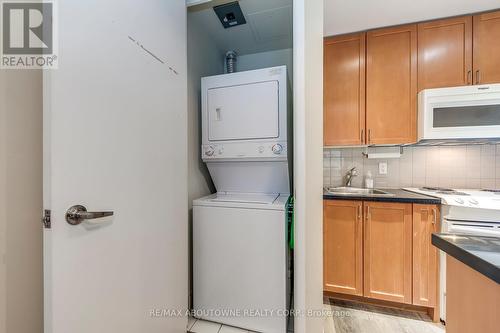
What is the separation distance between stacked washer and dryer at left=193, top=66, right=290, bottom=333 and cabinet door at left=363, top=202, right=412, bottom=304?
802 mm

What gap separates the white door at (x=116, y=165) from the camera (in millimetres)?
683

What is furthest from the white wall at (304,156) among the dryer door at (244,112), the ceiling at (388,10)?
the ceiling at (388,10)

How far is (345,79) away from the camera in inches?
82.1

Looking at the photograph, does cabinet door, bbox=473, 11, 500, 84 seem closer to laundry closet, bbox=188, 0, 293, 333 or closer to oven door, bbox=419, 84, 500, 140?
oven door, bbox=419, 84, 500, 140

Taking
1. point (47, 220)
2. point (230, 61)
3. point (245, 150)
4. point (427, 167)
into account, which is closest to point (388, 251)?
point (427, 167)

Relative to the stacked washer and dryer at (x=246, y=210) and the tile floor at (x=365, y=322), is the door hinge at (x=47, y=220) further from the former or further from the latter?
the tile floor at (x=365, y=322)

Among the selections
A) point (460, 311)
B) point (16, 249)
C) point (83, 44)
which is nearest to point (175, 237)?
point (16, 249)

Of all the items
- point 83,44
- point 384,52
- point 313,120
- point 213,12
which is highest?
point 213,12

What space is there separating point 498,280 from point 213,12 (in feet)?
6.69

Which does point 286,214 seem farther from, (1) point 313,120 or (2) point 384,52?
(2) point 384,52

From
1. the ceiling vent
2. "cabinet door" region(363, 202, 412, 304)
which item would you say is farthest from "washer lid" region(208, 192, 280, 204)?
the ceiling vent

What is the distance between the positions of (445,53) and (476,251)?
213 centimetres

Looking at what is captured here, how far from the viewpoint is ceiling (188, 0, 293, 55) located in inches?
63.9

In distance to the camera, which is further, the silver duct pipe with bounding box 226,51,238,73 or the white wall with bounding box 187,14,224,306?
the silver duct pipe with bounding box 226,51,238,73
